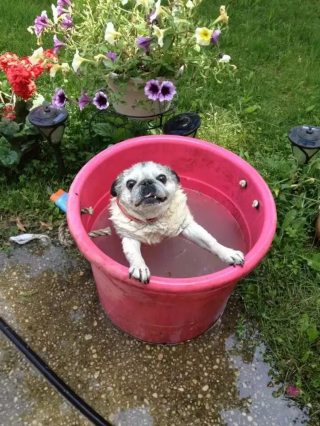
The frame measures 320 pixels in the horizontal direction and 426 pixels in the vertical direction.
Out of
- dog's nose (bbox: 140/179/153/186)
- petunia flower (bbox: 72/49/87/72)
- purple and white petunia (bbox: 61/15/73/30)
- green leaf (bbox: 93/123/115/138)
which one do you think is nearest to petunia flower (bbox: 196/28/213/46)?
petunia flower (bbox: 72/49/87/72)

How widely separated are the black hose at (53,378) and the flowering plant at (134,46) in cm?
160

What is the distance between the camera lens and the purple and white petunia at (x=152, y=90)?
2432 mm

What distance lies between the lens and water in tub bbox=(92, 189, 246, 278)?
2686mm

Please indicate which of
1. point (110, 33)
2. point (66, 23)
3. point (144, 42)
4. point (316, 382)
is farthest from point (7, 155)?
point (316, 382)

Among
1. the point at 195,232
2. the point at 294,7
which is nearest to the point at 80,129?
the point at 195,232

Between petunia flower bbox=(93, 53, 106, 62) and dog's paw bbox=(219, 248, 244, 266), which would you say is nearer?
dog's paw bbox=(219, 248, 244, 266)

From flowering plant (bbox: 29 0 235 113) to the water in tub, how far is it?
0.93 meters

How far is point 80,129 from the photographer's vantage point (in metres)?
3.41

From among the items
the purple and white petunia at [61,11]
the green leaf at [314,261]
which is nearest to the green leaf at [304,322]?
the green leaf at [314,261]

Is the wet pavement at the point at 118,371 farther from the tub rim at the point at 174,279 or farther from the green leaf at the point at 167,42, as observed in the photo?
the green leaf at the point at 167,42

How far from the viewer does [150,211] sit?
225 centimetres

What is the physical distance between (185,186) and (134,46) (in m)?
1.12

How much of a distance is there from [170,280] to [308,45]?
4.47m

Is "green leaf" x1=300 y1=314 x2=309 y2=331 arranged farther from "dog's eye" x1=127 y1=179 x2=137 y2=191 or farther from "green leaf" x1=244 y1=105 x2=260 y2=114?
→ "green leaf" x1=244 y1=105 x2=260 y2=114
